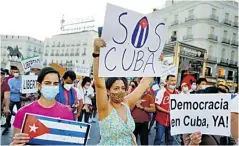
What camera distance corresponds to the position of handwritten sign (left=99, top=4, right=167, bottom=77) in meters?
3.01

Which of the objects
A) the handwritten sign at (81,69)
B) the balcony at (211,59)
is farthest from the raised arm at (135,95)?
the balcony at (211,59)

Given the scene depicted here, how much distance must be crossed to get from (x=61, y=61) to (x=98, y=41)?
8058 cm

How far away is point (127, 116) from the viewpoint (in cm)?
326

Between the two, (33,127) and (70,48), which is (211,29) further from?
(33,127)

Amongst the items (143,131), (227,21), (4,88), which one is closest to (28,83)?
(4,88)

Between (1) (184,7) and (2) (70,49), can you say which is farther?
(2) (70,49)

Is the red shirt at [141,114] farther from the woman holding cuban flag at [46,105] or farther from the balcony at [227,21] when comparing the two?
the balcony at [227,21]

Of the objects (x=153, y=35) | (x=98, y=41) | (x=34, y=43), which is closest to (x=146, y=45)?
(x=153, y=35)

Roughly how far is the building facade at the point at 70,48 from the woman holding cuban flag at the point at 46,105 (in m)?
62.7

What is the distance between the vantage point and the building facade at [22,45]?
73938 mm

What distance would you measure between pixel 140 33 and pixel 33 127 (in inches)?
54.9

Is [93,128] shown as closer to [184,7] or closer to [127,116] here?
[127,116]

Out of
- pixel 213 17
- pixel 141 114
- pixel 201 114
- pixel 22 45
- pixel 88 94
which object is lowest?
pixel 141 114

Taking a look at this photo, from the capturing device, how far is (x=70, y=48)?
78.4 meters
